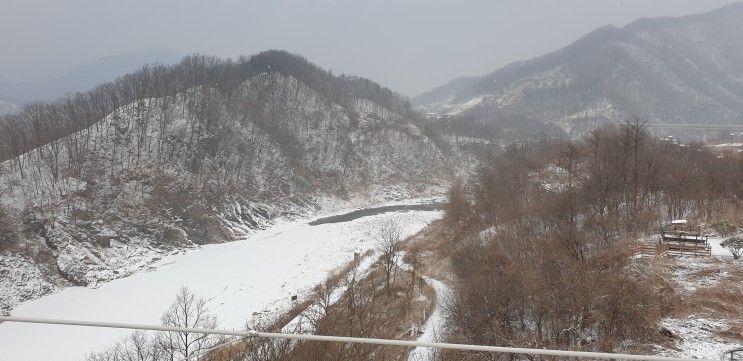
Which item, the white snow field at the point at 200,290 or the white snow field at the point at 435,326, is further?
the white snow field at the point at 200,290


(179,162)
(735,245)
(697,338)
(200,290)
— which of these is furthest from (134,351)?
(179,162)

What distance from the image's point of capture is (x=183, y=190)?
58469mm

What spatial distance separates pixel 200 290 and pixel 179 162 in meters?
37.1

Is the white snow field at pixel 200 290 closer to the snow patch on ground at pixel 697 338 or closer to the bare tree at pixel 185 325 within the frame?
the bare tree at pixel 185 325

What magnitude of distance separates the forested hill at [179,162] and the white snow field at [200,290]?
137 inches

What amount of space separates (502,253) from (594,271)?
778cm

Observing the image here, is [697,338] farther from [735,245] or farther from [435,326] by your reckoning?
[435,326]

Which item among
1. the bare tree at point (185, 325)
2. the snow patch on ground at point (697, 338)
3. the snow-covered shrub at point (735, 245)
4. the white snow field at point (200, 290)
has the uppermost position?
the snow-covered shrub at point (735, 245)

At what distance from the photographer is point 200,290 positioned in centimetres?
3216

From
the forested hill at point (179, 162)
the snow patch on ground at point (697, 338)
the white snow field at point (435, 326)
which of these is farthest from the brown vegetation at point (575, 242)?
the forested hill at point (179, 162)

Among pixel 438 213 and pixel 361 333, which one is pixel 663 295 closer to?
pixel 361 333

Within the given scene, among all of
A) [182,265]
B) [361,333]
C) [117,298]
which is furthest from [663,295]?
[182,265]

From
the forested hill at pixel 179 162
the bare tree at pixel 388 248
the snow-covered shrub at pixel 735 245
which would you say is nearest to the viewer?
the snow-covered shrub at pixel 735 245

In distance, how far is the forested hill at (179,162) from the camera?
4147cm
